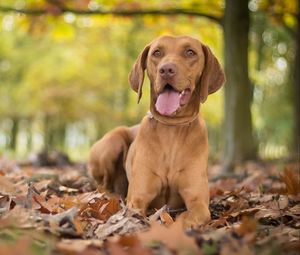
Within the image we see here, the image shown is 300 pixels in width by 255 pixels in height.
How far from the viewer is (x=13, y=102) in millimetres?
28188

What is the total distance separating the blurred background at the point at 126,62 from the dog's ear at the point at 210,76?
19.4ft

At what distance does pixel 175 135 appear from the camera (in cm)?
448

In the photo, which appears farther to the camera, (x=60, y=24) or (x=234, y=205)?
(x=60, y=24)

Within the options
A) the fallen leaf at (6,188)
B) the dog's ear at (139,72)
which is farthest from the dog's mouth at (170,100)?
the fallen leaf at (6,188)

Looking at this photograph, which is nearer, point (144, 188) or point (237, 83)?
point (144, 188)

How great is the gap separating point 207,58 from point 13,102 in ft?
81.3

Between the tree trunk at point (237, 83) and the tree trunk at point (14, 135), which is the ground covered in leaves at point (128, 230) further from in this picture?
the tree trunk at point (14, 135)

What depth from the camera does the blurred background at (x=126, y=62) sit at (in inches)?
443

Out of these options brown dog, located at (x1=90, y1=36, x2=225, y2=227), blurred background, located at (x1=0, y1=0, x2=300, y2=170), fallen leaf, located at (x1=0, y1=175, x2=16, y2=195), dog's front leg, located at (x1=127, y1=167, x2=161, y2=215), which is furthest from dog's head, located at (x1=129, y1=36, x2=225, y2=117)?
blurred background, located at (x1=0, y1=0, x2=300, y2=170)

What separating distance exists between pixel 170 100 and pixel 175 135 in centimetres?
34

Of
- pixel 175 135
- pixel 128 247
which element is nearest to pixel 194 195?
pixel 175 135

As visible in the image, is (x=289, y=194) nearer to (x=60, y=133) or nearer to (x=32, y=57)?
(x=32, y=57)

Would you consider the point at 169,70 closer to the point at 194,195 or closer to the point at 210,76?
the point at 210,76

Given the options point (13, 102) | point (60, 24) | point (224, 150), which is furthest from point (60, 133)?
point (224, 150)
